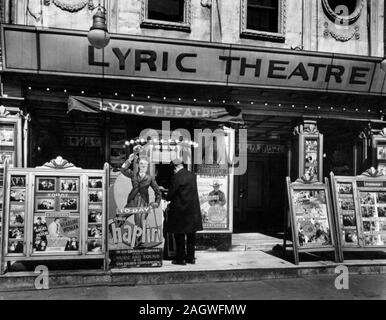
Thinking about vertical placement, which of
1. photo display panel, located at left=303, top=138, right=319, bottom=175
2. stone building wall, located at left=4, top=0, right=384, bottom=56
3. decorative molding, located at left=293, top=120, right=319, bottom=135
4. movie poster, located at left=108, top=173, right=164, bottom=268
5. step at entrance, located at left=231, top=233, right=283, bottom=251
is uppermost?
stone building wall, located at left=4, top=0, right=384, bottom=56

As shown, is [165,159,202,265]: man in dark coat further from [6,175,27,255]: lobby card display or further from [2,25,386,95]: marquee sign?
[2,25,386,95]: marquee sign

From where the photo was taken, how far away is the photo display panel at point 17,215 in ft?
22.2

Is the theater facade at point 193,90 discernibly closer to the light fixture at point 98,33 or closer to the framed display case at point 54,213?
the framed display case at point 54,213

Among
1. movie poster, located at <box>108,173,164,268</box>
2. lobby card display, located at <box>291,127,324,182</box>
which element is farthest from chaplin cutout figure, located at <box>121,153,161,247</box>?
lobby card display, located at <box>291,127,324,182</box>

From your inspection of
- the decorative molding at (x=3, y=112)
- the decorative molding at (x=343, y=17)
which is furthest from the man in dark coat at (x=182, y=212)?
the decorative molding at (x=343, y=17)

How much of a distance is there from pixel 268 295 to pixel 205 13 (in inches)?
248

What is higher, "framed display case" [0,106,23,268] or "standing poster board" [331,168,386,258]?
"framed display case" [0,106,23,268]

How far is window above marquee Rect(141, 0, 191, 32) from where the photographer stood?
9.47m

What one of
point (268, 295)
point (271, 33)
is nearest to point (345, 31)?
point (271, 33)

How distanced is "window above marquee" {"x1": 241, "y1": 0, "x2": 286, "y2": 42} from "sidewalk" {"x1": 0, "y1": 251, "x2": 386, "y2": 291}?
5108 mm

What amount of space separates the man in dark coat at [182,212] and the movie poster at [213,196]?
153 cm

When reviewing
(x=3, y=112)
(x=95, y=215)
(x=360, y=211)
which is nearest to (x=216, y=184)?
(x=360, y=211)

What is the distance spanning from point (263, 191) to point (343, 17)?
568 centimetres

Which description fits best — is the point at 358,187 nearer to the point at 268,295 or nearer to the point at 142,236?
the point at 268,295
